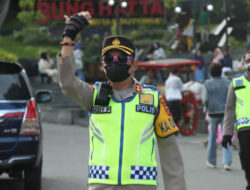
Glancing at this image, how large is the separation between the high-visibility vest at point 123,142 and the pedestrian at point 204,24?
→ 26134 mm

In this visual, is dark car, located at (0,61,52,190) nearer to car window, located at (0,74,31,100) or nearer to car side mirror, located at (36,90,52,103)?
car window, located at (0,74,31,100)

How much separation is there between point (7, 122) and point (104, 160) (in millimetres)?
4083

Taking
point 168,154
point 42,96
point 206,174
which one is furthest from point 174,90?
point 168,154

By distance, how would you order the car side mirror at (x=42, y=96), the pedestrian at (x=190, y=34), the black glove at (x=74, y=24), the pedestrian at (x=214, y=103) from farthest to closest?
the pedestrian at (x=190, y=34) < the pedestrian at (x=214, y=103) < the car side mirror at (x=42, y=96) < the black glove at (x=74, y=24)

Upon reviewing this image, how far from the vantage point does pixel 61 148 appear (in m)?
13.9

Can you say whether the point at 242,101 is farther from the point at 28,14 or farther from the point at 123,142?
the point at 28,14

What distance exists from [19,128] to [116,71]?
4076mm

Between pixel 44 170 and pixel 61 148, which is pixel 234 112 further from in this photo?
pixel 61 148

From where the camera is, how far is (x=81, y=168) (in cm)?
1098

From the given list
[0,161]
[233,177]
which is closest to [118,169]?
[0,161]

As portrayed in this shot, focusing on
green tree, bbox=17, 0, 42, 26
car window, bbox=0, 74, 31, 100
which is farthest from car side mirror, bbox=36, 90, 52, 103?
green tree, bbox=17, 0, 42, 26

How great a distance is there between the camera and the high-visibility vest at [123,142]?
13.0 feet

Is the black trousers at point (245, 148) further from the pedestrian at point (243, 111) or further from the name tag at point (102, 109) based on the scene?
the name tag at point (102, 109)

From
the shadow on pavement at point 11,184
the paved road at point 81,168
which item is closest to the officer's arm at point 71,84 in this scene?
the paved road at point 81,168
